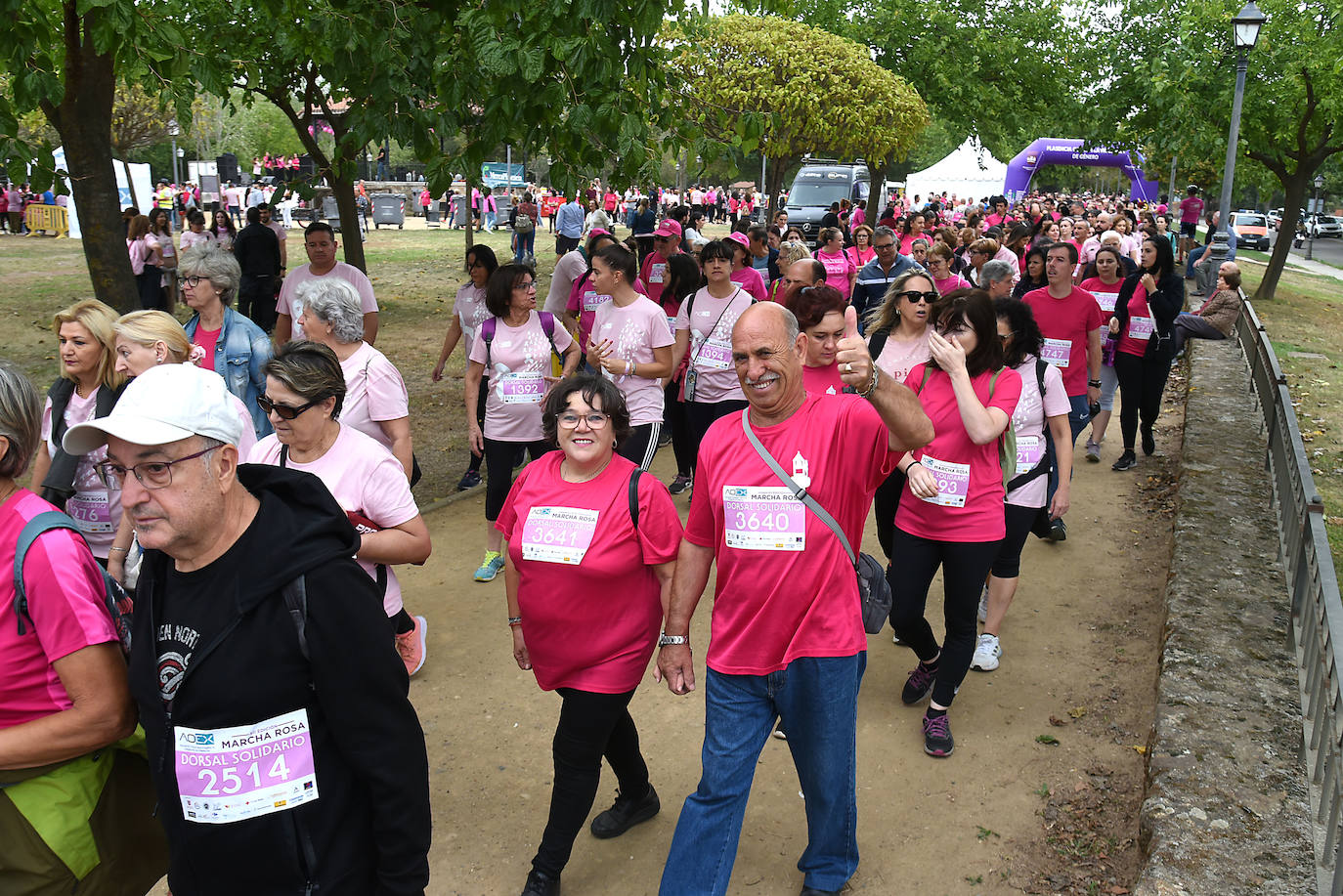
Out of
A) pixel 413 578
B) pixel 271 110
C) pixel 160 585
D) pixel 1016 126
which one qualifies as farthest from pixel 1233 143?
pixel 271 110

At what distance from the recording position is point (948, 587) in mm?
4695

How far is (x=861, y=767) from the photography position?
15.5 feet

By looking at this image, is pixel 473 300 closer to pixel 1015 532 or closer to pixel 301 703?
pixel 1015 532

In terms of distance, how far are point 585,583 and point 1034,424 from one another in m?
2.78

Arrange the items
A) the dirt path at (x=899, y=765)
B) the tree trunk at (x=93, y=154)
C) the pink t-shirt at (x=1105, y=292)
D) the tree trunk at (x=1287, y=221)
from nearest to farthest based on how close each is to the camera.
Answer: the dirt path at (x=899, y=765) → the tree trunk at (x=93, y=154) → the pink t-shirt at (x=1105, y=292) → the tree trunk at (x=1287, y=221)

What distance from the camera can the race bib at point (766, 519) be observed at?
3332 mm

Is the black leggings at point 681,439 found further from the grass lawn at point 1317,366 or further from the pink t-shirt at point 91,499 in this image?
the pink t-shirt at point 91,499

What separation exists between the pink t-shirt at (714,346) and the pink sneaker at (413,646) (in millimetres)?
2672

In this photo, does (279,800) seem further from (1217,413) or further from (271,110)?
(271,110)

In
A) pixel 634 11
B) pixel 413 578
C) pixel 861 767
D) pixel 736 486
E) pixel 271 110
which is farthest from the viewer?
pixel 271 110

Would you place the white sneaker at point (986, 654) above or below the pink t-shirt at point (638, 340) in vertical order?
below

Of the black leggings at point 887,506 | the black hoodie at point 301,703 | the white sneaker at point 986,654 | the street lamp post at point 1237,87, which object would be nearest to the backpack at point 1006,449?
the black leggings at point 887,506

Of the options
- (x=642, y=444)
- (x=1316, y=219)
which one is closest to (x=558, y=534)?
(x=642, y=444)

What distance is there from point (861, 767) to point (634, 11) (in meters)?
4.00
